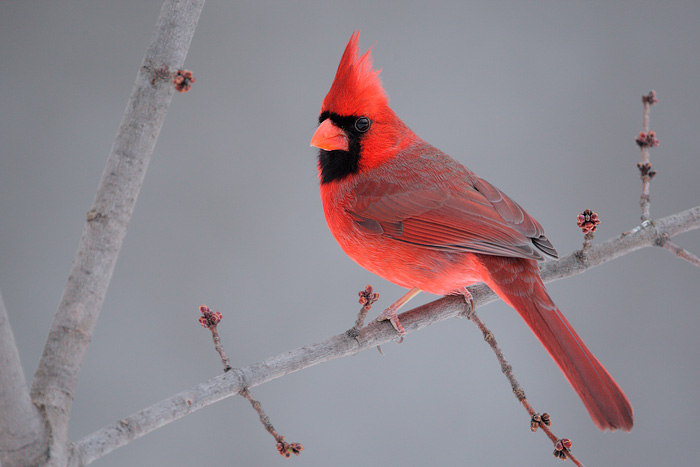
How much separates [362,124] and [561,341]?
0.92 m

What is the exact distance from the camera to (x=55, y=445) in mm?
1118

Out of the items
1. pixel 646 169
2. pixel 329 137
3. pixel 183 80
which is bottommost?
pixel 646 169

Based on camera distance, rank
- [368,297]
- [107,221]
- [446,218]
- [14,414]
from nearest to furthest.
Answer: [14,414], [107,221], [368,297], [446,218]

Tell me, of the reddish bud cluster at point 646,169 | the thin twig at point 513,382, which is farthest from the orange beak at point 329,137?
the reddish bud cluster at point 646,169

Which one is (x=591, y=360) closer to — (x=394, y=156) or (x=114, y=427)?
(x=394, y=156)

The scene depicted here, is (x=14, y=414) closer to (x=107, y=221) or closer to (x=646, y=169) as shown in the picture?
(x=107, y=221)

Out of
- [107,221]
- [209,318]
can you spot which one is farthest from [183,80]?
[209,318]

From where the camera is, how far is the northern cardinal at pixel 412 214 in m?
1.81

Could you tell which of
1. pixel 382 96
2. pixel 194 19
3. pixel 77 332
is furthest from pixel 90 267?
pixel 382 96

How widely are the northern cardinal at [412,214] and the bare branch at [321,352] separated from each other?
0.07 metres

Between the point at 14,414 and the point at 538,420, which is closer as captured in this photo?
the point at 14,414

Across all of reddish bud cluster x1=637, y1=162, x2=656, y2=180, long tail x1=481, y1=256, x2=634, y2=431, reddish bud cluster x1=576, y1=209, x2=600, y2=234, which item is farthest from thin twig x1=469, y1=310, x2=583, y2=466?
reddish bud cluster x1=637, y1=162, x2=656, y2=180

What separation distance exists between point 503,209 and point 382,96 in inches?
21.7

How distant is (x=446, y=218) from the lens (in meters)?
1.98
